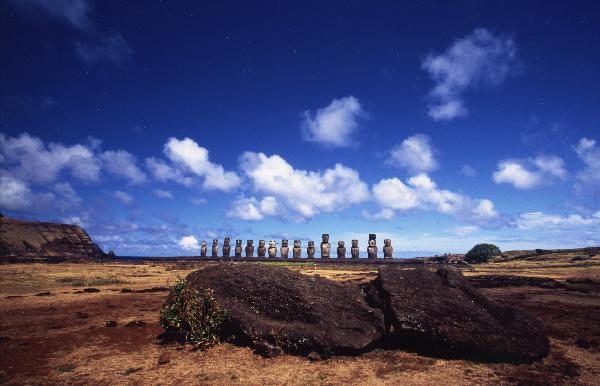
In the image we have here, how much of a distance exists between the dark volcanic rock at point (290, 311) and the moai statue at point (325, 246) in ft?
157

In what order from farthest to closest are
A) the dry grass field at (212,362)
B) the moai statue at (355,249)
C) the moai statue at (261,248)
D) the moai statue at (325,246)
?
the moai statue at (261,248) → the moai statue at (325,246) → the moai statue at (355,249) → the dry grass field at (212,362)

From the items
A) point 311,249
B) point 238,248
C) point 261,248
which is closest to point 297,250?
point 311,249

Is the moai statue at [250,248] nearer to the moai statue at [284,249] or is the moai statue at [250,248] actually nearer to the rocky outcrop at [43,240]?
the moai statue at [284,249]

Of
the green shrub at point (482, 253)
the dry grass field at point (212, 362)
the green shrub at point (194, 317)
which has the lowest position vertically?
the dry grass field at point (212, 362)

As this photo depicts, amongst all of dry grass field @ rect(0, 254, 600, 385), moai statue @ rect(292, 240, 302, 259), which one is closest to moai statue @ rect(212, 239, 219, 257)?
moai statue @ rect(292, 240, 302, 259)

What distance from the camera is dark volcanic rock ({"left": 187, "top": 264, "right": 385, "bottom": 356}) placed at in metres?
8.53

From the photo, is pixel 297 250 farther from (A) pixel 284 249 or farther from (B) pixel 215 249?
(B) pixel 215 249

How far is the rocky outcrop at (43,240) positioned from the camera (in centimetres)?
6524

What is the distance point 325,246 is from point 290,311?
50404 millimetres

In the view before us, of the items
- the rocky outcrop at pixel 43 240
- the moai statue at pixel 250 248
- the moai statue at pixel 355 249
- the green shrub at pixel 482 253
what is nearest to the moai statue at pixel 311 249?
the moai statue at pixel 355 249

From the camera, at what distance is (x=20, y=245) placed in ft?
219

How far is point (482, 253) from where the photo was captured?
49906 millimetres

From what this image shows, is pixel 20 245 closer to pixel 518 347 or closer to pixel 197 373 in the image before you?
pixel 197 373

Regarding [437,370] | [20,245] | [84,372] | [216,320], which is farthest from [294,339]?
[20,245]
